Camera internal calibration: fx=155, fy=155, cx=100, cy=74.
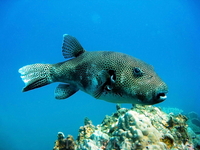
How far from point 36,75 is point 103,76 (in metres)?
1.81

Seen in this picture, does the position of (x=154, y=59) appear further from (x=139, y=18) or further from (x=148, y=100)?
(x=148, y=100)

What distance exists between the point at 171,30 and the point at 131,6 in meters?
41.1

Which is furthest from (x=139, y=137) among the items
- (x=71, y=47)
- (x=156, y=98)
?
(x=71, y=47)

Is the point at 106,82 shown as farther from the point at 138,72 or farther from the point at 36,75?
the point at 36,75

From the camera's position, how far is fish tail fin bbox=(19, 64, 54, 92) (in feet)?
12.0

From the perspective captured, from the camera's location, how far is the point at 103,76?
2.94m

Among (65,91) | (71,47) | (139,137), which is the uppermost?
(71,47)

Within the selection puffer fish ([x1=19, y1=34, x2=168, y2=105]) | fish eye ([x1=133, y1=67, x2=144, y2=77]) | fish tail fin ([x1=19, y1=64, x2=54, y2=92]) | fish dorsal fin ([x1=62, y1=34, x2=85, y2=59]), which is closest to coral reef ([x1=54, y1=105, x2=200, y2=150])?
puffer fish ([x1=19, y1=34, x2=168, y2=105])

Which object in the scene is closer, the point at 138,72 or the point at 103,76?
the point at 138,72

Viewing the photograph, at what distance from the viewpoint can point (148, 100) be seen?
2484 millimetres

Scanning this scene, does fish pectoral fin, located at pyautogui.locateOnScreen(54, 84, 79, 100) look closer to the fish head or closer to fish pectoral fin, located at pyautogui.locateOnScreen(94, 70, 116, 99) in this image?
fish pectoral fin, located at pyautogui.locateOnScreen(94, 70, 116, 99)

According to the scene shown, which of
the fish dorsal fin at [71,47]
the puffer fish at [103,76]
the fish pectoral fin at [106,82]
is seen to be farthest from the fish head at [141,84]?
the fish dorsal fin at [71,47]

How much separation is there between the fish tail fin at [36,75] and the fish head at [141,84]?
193 cm

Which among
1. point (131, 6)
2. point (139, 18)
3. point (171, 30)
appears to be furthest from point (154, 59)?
point (131, 6)
